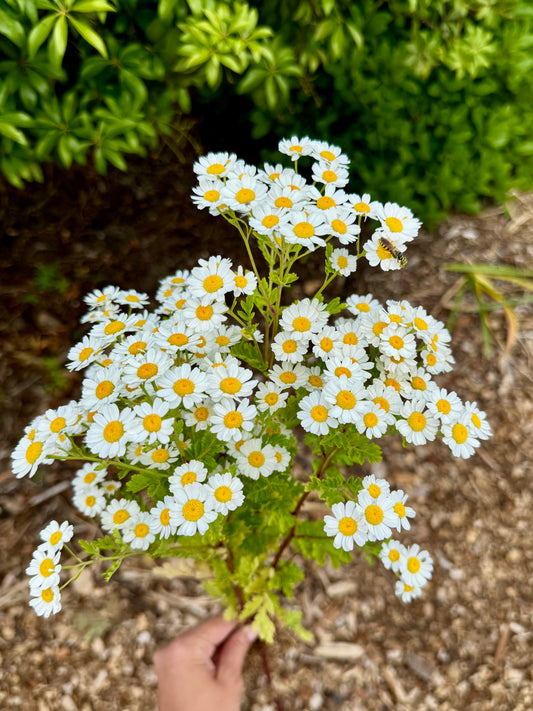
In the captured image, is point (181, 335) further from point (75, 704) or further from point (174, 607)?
point (75, 704)

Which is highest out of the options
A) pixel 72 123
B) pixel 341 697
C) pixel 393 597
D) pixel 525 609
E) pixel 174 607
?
pixel 72 123

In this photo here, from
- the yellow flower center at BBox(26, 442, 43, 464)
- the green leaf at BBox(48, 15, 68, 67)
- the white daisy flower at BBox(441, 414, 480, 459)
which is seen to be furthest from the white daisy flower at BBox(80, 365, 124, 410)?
the green leaf at BBox(48, 15, 68, 67)

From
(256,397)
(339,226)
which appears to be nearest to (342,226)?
(339,226)

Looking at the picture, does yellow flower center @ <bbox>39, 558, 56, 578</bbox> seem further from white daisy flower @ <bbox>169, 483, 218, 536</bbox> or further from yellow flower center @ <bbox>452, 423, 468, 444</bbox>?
yellow flower center @ <bbox>452, 423, 468, 444</bbox>

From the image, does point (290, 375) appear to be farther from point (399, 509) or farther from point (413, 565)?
point (413, 565)

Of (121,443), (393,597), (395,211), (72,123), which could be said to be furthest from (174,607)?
(72,123)
